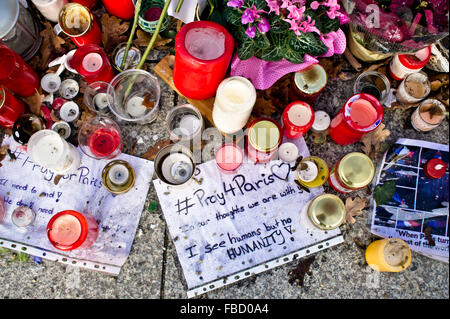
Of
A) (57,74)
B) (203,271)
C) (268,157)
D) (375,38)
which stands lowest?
(203,271)

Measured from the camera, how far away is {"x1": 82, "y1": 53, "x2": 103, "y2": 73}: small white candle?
1466 mm

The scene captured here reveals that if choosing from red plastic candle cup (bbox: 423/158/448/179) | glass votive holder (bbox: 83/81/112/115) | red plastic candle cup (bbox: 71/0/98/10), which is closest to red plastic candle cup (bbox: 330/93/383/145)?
red plastic candle cup (bbox: 423/158/448/179)

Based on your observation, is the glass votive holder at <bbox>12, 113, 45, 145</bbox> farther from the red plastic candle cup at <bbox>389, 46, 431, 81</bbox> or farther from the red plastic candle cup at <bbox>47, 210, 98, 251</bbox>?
the red plastic candle cup at <bbox>389, 46, 431, 81</bbox>

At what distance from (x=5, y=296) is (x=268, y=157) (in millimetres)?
1241

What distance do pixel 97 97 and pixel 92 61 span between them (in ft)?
0.52

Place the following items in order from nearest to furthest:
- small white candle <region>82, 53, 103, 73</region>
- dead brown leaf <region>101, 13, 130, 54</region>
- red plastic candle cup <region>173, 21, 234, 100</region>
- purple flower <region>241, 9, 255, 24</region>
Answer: purple flower <region>241, 9, 255, 24</region> < red plastic candle cup <region>173, 21, 234, 100</region> < small white candle <region>82, 53, 103, 73</region> < dead brown leaf <region>101, 13, 130, 54</region>

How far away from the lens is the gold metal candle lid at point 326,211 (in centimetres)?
138

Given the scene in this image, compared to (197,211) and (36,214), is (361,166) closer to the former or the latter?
(197,211)

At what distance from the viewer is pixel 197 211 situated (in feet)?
4.85

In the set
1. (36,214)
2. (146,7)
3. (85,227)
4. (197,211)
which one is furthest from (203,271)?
(146,7)

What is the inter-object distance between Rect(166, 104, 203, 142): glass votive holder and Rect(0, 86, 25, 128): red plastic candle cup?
0.64 metres

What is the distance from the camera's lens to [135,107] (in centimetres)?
154

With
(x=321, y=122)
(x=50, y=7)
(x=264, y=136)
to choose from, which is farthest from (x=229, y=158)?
(x=50, y=7)

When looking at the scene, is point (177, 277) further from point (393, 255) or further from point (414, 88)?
point (414, 88)
